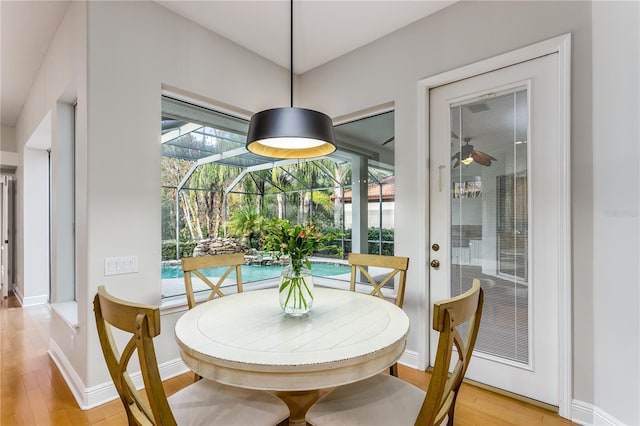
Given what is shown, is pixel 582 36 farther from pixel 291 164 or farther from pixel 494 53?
pixel 291 164

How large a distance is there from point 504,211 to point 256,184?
2423mm

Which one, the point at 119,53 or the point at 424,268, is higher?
the point at 119,53

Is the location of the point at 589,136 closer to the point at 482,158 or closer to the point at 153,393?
the point at 482,158

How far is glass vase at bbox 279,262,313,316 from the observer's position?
1700 mm

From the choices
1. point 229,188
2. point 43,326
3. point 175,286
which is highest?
point 229,188

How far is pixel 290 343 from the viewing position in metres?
1.34

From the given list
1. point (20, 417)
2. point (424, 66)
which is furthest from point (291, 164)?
point (20, 417)

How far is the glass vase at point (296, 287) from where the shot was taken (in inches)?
66.9

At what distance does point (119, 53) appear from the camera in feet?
7.32

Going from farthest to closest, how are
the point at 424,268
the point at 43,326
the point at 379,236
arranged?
the point at 43,326
the point at 379,236
the point at 424,268

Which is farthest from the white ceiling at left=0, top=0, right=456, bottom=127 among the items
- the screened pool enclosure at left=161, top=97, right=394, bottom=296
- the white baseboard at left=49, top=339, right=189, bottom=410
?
the white baseboard at left=49, top=339, right=189, bottom=410

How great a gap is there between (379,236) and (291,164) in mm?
1380

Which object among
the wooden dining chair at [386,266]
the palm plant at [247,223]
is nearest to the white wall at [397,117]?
the wooden dining chair at [386,266]

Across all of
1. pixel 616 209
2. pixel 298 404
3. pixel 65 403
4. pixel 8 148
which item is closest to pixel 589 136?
pixel 616 209
